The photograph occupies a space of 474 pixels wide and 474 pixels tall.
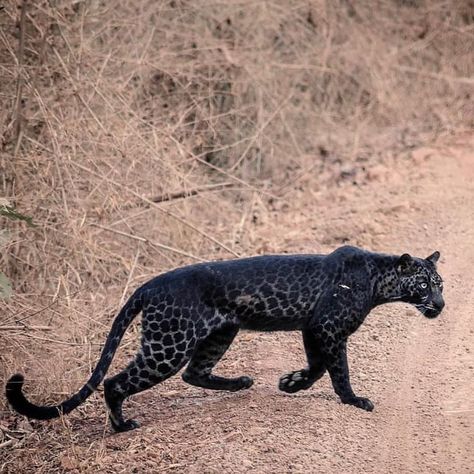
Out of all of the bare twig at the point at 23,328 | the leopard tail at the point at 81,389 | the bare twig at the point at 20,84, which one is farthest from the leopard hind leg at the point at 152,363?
the bare twig at the point at 20,84

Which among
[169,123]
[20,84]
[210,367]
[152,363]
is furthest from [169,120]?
[152,363]

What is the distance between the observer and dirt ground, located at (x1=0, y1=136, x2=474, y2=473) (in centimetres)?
610

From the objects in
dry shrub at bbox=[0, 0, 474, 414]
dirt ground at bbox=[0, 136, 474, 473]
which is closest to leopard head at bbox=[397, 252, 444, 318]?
dirt ground at bbox=[0, 136, 474, 473]

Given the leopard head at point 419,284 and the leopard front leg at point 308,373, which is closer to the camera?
the leopard front leg at point 308,373

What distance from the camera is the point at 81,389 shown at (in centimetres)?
649

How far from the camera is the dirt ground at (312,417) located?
6.10m

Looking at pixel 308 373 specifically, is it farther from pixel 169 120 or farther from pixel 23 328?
pixel 169 120

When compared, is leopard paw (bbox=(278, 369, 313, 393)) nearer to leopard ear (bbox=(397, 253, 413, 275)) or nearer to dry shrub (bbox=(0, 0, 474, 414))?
leopard ear (bbox=(397, 253, 413, 275))

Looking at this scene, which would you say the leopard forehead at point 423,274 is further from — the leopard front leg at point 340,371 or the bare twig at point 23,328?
the bare twig at point 23,328

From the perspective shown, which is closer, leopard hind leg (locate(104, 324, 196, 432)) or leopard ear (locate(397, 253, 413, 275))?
leopard hind leg (locate(104, 324, 196, 432))

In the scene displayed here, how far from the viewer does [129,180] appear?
31.9 feet

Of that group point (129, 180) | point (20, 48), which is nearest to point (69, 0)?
point (20, 48)

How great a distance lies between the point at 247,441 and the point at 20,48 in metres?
4.65

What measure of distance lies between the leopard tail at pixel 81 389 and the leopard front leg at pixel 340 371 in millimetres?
1282
